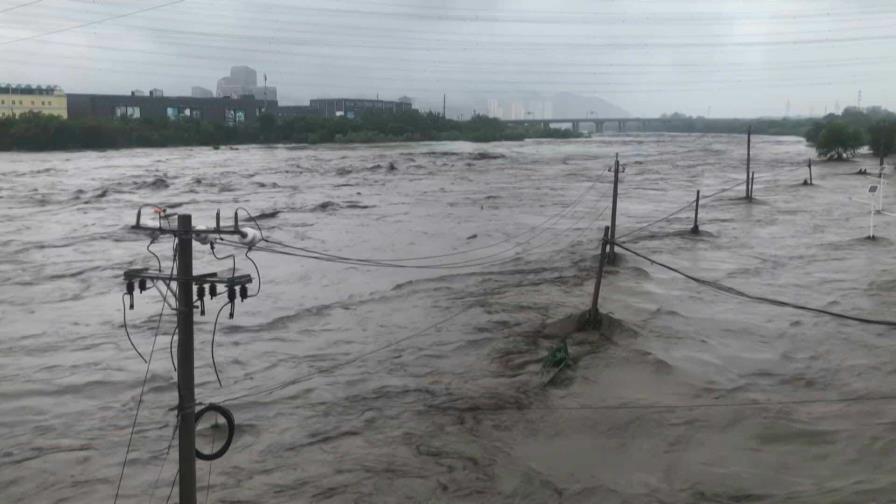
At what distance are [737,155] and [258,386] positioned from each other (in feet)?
183

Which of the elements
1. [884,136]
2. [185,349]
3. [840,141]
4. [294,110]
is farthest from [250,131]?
[185,349]

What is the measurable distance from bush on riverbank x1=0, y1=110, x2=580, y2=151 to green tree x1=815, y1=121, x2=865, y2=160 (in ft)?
110

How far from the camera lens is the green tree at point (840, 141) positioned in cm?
4716

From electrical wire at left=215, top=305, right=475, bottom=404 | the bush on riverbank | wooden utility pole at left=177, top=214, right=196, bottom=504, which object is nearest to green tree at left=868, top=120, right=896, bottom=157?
the bush on riverbank

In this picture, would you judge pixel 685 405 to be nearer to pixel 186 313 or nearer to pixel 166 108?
pixel 186 313

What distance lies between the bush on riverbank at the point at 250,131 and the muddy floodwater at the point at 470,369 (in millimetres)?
28354

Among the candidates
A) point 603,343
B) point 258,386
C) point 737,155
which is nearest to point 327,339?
point 258,386

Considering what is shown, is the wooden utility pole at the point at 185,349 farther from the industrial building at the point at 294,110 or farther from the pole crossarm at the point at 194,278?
the industrial building at the point at 294,110

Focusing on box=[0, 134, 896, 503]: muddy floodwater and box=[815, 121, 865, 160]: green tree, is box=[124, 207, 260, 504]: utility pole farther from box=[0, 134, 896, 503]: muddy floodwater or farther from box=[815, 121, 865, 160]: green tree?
box=[815, 121, 865, 160]: green tree

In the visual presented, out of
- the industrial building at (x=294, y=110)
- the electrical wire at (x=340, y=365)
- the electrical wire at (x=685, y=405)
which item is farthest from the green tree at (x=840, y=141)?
the industrial building at (x=294, y=110)

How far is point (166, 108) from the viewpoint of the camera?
63719 mm

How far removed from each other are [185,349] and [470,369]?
6.03m

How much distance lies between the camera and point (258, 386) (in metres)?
9.77

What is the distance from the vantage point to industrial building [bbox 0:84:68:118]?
6094cm
